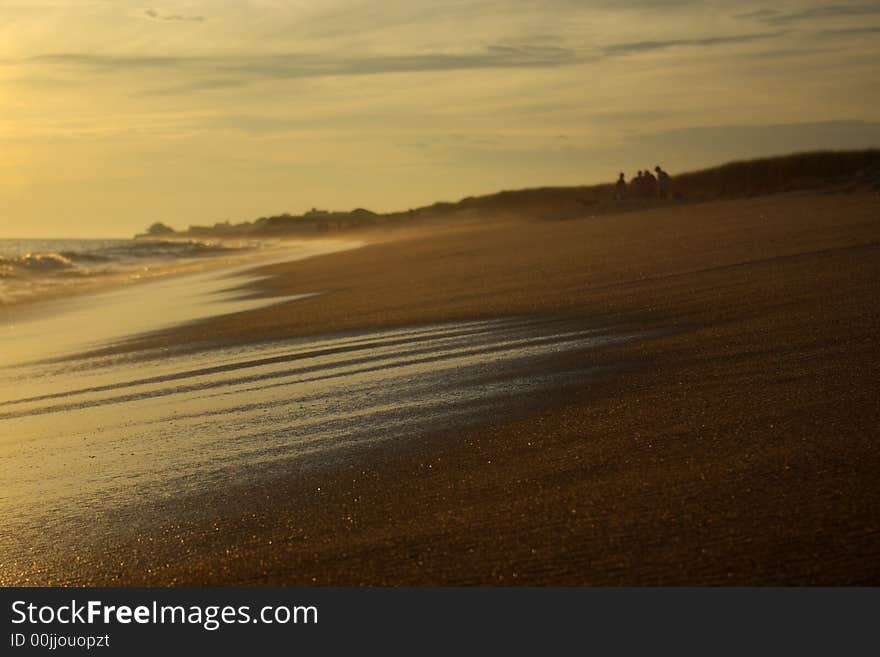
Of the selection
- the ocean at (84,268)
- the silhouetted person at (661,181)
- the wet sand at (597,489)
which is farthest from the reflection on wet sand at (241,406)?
the silhouetted person at (661,181)

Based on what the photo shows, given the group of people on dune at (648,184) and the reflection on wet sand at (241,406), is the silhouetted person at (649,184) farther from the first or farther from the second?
the reflection on wet sand at (241,406)

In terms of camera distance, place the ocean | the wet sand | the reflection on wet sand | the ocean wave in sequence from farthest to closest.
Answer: the ocean wave → the ocean → the reflection on wet sand → the wet sand

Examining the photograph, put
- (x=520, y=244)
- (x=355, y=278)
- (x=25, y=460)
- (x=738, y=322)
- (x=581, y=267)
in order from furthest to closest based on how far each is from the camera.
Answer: (x=520, y=244) < (x=355, y=278) < (x=581, y=267) < (x=738, y=322) < (x=25, y=460)

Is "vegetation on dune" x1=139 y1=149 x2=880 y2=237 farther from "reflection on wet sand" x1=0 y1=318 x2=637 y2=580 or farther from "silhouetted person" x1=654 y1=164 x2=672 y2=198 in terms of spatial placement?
"reflection on wet sand" x1=0 y1=318 x2=637 y2=580

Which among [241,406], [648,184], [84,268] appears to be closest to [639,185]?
[648,184]

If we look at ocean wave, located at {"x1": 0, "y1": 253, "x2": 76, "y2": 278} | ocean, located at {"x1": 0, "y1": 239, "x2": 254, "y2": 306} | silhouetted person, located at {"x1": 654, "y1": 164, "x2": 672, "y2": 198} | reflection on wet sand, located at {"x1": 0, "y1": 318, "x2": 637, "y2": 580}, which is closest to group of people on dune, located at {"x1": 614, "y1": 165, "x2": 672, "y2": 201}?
silhouetted person, located at {"x1": 654, "y1": 164, "x2": 672, "y2": 198}

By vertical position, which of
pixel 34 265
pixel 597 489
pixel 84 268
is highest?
pixel 34 265

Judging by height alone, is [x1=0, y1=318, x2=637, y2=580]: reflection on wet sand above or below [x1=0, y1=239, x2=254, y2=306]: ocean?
below

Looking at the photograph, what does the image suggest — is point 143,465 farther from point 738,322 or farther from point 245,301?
point 245,301

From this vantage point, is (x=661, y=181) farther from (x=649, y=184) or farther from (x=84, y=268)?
(x=84, y=268)

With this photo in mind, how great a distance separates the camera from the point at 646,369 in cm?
446

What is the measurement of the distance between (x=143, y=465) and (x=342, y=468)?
2.70 feet

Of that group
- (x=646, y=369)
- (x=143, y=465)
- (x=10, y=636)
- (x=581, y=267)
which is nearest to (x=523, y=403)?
(x=646, y=369)

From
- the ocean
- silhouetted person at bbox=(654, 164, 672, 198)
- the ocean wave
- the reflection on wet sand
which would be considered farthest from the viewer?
silhouetted person at bbox=(654, 164, 672, 198)
